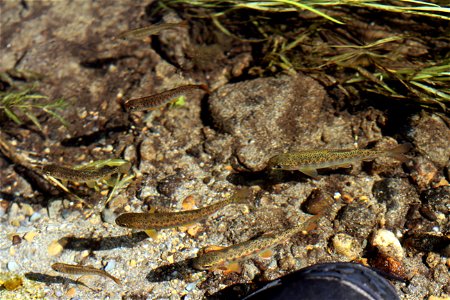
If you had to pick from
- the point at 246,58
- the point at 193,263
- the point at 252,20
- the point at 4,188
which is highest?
the point at 252,20

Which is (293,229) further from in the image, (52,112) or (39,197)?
(52,112)

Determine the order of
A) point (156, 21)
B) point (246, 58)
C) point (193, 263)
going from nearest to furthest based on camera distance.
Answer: point (193, 263) < point (246, 58) < point (156, 21)

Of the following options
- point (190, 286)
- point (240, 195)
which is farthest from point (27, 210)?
point (240, 195)

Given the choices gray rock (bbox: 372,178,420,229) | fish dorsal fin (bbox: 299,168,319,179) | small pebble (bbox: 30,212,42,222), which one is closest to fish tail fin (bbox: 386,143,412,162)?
gray rock (bbox: 372,178,420,229)

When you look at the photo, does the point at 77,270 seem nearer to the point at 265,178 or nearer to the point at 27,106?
the point at 265,178

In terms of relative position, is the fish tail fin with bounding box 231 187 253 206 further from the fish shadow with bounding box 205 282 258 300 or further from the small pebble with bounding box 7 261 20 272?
the small pebble with bounding box 7 261 20 272

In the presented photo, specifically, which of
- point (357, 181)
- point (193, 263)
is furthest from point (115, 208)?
point (357, 181)
